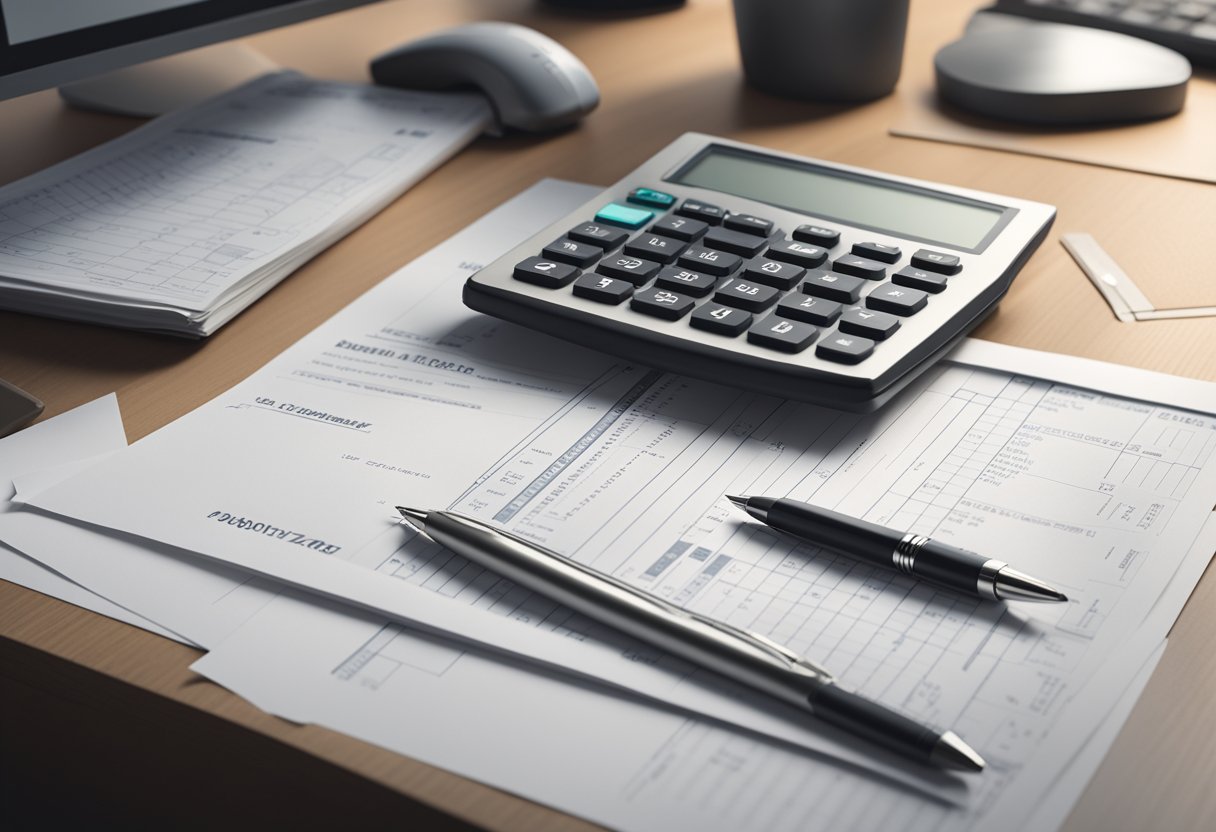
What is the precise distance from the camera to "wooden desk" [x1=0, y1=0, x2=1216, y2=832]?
1.20ft

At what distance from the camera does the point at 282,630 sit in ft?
1.36

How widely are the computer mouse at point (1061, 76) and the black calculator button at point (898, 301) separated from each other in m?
0.34

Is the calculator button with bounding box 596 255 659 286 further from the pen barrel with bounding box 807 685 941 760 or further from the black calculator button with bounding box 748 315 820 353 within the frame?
the pen barrel with bounding box 807 685 941 760

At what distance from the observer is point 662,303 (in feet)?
1.80

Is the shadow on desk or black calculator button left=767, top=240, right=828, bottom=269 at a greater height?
black calculator button left=767, top=240, right=828, bottom=269

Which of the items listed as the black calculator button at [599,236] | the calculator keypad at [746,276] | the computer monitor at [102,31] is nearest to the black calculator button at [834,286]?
the calculator keypad at [746,276]

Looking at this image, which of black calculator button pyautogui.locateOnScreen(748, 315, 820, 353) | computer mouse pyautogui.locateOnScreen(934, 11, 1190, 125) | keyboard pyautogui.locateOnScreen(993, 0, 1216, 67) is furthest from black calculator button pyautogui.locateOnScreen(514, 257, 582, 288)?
keyboard pyautogui.locateOnScreen(993, 0, 1216, 67)

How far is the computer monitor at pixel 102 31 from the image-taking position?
2.28 ft

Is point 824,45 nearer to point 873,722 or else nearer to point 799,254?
point 799,254

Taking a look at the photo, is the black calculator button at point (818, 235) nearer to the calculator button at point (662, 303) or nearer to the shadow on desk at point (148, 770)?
the calculator button at point (662, 303)

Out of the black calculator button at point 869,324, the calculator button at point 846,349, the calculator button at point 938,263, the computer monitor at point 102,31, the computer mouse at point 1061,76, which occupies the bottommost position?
the calculator button at point 846,349

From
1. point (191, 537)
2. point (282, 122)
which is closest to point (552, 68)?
point (282, 122)

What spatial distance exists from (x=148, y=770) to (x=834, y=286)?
0.35 m

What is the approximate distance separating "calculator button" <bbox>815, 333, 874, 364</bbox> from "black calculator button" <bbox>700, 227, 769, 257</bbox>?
0.31 ft
